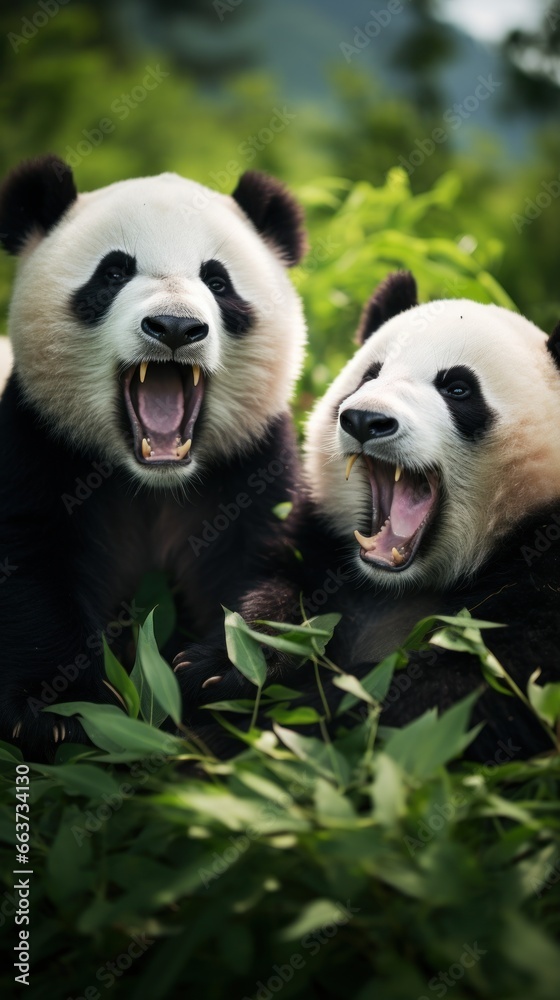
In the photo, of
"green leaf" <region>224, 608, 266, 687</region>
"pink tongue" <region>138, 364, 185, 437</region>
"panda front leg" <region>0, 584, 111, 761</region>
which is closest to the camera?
"green leaf" <region>224, 608, 266, 687</region>

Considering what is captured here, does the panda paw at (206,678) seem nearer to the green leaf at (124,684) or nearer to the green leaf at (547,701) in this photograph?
the green leaf at (124,684)

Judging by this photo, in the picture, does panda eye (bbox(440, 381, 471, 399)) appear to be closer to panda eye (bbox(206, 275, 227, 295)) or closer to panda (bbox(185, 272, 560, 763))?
panda (bbox(185, 272, 560, 763))

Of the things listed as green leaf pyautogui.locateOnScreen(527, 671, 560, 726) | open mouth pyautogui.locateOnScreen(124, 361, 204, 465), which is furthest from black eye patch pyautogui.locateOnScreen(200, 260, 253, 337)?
green leaf pyautogui.locateOnScreen(527, 671, 560, 726)

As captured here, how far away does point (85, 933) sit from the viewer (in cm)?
189

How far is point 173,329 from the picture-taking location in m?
2.98

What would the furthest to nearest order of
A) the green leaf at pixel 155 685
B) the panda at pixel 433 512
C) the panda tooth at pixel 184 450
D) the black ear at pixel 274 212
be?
1. the black ear at pixel 274 212
2. the panda tooth at pixel 184 450
3. the panda at pixel 433 512
4. the green leaf at pixel 155 685

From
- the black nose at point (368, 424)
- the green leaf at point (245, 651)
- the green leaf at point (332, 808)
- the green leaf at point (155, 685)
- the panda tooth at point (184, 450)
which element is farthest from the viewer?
the panda tooth at point (184, 450)

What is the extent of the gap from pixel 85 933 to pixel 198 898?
0.21m

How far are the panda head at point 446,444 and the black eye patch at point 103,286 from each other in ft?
2.61

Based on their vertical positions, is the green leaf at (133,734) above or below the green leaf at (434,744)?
below

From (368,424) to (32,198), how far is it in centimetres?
144

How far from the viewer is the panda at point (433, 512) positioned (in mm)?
2691

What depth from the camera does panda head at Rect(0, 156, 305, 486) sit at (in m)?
3.20

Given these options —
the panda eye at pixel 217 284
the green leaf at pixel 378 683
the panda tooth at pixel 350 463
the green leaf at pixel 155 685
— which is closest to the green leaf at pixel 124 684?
the green leaf at pixel 155 685
